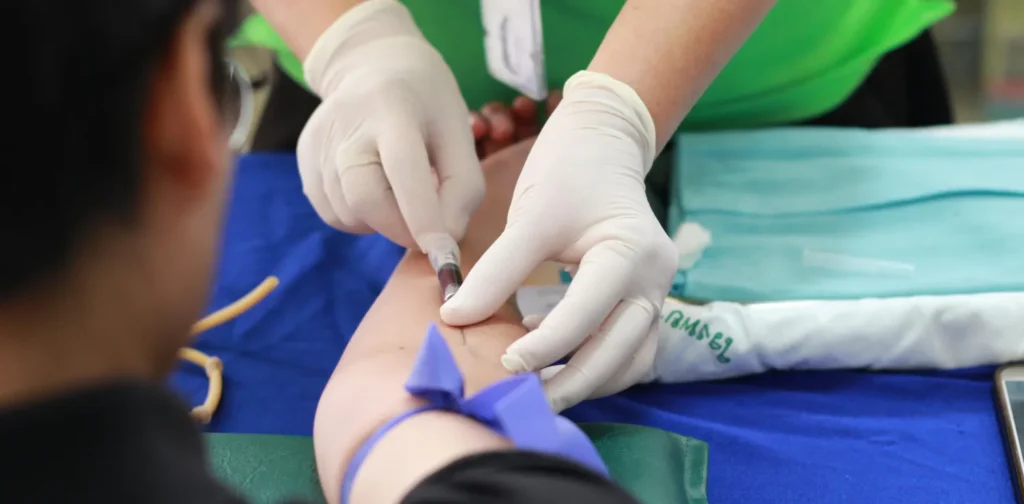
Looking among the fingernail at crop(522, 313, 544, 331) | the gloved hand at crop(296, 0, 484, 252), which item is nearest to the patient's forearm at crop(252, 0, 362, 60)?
the gloved hand at crop(296, 0, 484, 252)

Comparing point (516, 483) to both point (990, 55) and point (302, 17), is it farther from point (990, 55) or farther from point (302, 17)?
point (990, 55)

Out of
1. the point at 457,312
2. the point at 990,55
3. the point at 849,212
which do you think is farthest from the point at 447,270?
the point at 990,55

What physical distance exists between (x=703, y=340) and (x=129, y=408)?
60cm

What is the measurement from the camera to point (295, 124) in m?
1.40

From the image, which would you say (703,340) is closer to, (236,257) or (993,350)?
(993,350)

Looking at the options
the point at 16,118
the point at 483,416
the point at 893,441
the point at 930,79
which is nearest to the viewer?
the point at 16,118

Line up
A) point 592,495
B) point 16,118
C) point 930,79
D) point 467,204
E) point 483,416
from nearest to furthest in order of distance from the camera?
point 16,118
point 592,495
point 483,416
point 467,204
point 930,79

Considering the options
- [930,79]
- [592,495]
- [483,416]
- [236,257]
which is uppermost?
[930,79]

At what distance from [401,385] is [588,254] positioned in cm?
19

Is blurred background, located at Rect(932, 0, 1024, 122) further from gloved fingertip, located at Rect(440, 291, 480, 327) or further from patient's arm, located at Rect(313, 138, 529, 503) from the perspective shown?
gloved fingertip, located at Rect(440, 291, 480, 327)

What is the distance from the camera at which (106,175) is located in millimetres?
361

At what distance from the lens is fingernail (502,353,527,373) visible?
2.55ft

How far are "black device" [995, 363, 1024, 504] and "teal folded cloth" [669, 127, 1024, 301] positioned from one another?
83 millimetres

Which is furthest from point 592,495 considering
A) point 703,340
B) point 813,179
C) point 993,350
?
point 813,179
